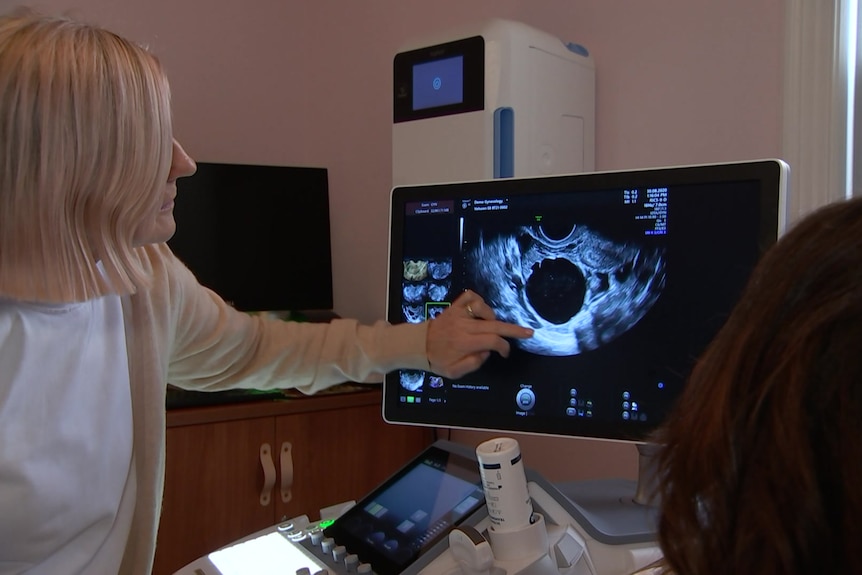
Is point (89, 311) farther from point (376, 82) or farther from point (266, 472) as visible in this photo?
point (376, 82)

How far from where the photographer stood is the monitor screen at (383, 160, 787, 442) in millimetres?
985

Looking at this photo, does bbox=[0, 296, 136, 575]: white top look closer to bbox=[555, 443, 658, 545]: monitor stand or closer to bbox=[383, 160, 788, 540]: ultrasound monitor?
bbox=[383, 160, 788, 540]: ultrasound monitor

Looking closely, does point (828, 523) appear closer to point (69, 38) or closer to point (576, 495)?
point (576, 495)

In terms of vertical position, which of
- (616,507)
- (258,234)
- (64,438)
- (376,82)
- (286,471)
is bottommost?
(286,471)

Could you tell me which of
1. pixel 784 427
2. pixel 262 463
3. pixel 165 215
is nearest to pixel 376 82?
pixel 262 463

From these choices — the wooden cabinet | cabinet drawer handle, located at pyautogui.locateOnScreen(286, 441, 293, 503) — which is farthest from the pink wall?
cabinet drawer handle, located at pyautogui.locateOnScreen(286, 441, 293, 503)

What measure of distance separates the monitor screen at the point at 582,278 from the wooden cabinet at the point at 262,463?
3.06ft

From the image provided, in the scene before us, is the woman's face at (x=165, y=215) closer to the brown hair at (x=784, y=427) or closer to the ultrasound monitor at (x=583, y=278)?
the ultrasound monitor at (x=583, y=278)

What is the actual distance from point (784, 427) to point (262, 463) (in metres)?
1.80

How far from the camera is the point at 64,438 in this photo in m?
1.03

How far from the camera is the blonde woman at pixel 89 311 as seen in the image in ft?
3.10

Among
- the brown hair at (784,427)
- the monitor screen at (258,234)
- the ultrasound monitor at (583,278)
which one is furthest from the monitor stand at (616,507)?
the monitor screen at (258,234)

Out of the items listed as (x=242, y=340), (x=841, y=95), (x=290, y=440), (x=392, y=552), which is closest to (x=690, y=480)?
(x=392, y=552)

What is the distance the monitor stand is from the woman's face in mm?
672
